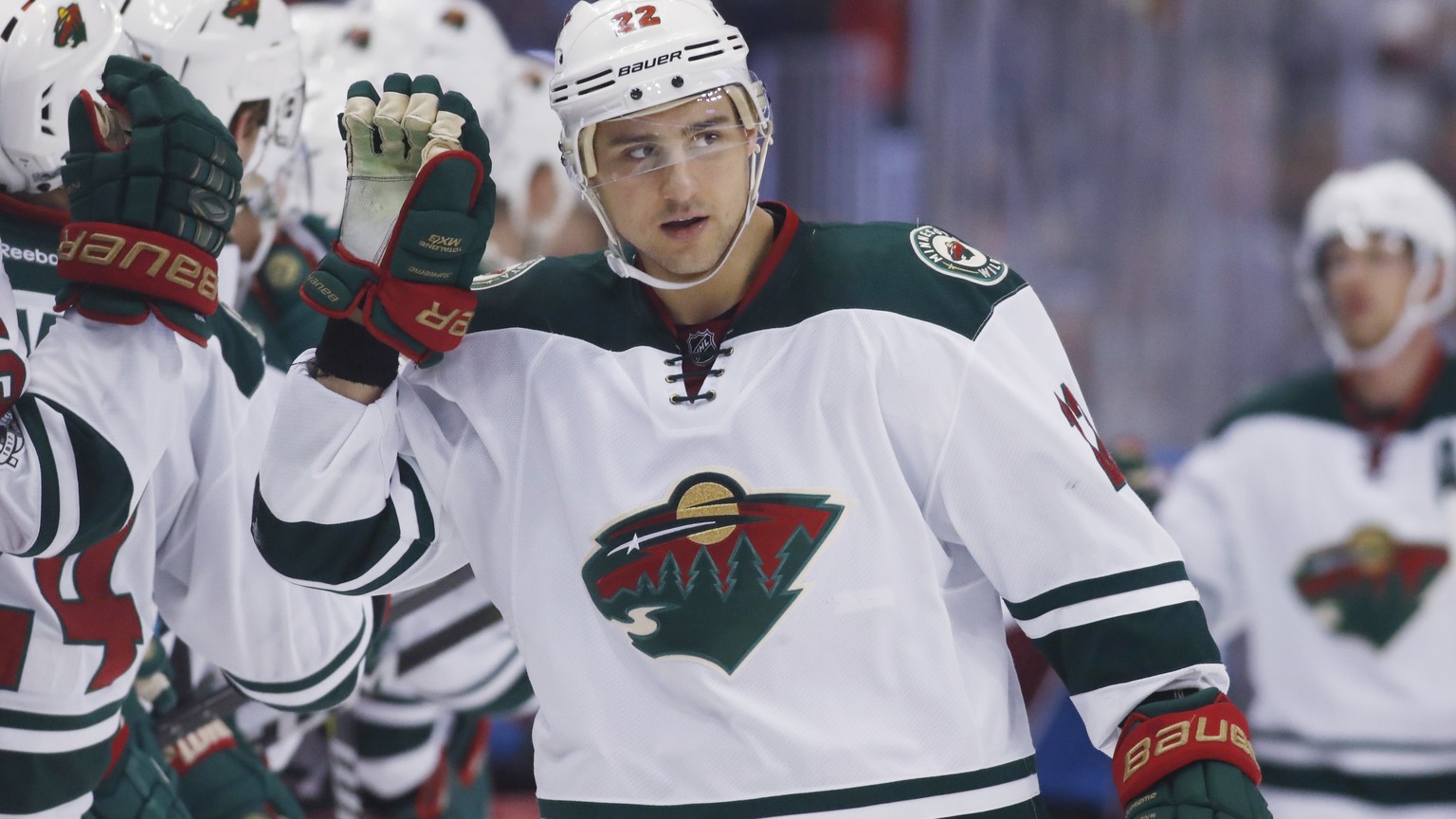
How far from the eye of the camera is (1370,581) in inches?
186

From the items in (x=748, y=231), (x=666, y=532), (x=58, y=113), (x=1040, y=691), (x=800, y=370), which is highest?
(x=58, y=113)

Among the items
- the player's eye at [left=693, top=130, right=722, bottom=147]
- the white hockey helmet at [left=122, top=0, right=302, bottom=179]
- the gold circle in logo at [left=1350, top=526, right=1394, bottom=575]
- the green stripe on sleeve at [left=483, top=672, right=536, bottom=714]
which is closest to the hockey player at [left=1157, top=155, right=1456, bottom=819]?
the gold circle in logo at [left=1350, top=526, right=1394, bottom=575]

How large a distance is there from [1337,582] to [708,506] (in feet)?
9.86

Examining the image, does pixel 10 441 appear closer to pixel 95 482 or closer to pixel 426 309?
pixel 95 482

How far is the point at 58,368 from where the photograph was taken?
232 centimetres

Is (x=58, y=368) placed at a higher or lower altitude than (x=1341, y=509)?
higher

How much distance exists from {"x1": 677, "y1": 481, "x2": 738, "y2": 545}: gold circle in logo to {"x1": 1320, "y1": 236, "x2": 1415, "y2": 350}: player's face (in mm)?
3137

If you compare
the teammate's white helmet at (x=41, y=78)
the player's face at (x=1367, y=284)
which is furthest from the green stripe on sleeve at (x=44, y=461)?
the player's face at (x=1367, y=284)

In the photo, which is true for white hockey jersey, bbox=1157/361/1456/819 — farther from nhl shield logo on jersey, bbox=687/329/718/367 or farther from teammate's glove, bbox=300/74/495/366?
teammate's glove, bbox=300/74/495/366

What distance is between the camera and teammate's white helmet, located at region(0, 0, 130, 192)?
8.04 ft

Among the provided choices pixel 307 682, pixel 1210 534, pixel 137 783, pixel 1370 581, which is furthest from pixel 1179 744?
pixel 1210 534

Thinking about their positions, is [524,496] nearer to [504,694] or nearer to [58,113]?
[58,113]

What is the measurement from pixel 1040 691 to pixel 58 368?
3.70 meters

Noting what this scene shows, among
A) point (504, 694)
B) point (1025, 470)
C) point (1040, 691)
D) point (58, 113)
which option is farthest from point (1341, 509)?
point (58, 113)
